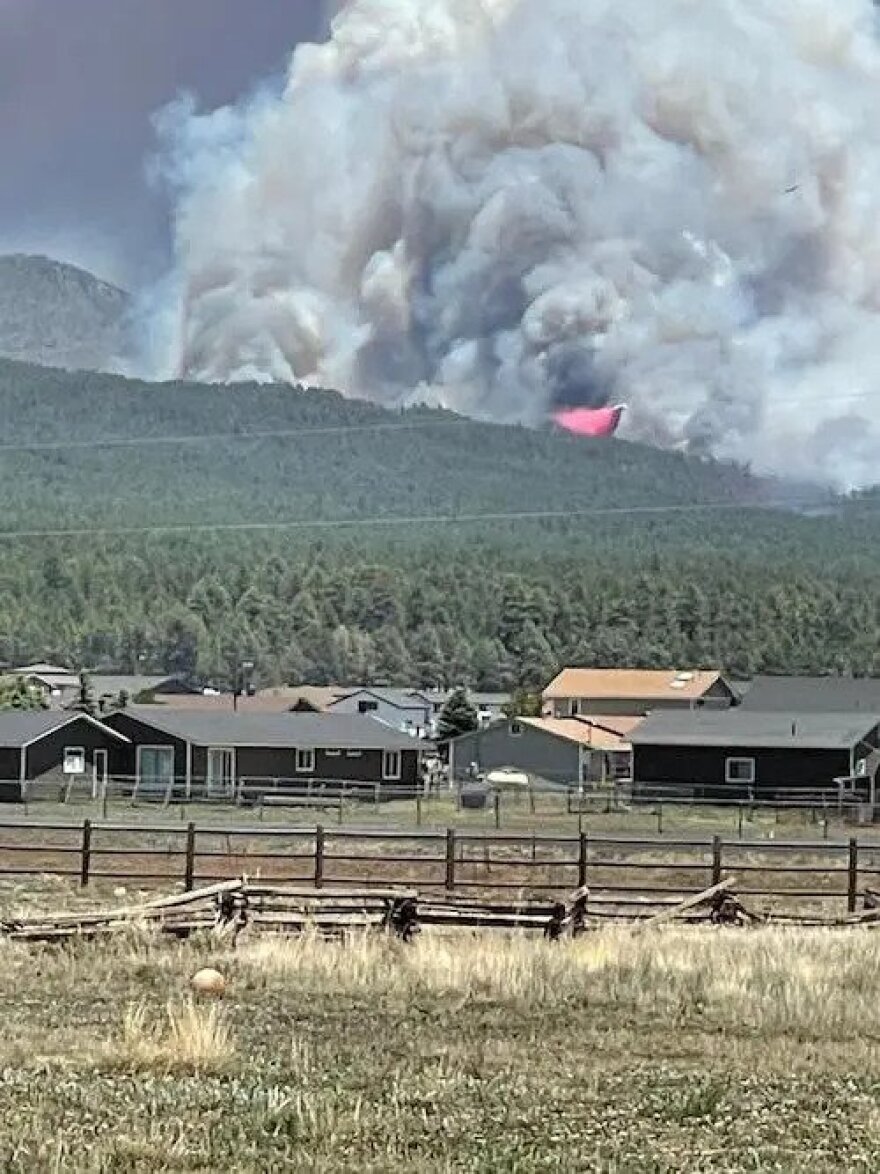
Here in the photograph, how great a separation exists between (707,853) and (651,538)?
460 feet

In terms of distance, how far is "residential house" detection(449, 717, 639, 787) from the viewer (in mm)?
77438

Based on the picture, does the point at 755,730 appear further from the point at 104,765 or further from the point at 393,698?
the point at 393,698

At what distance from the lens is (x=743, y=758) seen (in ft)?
201

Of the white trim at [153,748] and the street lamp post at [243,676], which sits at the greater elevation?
the street lamp post at [243,676]

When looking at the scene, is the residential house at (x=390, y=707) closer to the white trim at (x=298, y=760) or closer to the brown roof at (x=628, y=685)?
the brown roof at (x=628, y=685)

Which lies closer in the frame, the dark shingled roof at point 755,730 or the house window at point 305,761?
the dark shingled roof at point 755,730

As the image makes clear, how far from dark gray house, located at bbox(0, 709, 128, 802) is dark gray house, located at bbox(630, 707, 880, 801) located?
1765 cm

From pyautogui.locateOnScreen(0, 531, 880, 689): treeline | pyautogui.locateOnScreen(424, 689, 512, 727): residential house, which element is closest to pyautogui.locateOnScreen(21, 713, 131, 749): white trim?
pyautogui.locateOnScreen(424, 689, 512, 727): residential house

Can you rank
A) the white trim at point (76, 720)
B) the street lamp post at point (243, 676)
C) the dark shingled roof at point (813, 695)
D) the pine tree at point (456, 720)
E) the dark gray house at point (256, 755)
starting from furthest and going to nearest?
the street lamp post at point (243, 676) < the pine tree at point (456, 720) < the dark shingled roof at point (813, 695) < the dark gray house at point (256, 755) < the white trim at point (76, 720)

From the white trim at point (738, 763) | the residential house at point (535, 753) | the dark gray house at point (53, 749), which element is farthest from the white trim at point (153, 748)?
the white trim at point (738, 763)

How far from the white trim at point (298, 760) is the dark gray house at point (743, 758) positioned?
10.8 m

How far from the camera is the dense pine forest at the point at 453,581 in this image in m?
152

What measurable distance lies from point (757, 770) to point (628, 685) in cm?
4207

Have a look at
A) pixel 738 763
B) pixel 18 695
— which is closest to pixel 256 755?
pixel 738 763
